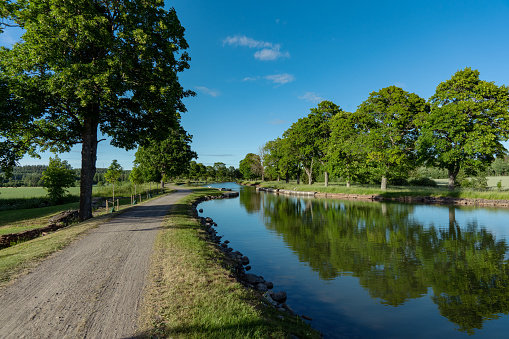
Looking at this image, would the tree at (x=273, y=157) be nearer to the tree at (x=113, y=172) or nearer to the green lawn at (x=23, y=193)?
the tree at (x=113, y=172)

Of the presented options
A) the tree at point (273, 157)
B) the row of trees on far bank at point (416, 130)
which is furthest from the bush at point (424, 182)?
the tree at point (273, 157)

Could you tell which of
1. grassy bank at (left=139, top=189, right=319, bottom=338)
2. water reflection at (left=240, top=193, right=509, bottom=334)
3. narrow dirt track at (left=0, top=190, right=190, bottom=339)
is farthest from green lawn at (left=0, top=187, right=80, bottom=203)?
water reflection at (left=240, top=193, right=509, bottom=334)

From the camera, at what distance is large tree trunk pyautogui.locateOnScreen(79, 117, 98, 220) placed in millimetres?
16047

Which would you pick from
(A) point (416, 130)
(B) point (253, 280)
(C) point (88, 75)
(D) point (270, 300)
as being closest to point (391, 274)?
(B) point (253, 280)

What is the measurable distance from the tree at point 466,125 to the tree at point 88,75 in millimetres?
33874

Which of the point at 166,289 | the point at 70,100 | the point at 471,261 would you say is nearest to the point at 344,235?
the point at 471,261

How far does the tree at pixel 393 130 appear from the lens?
3716cm

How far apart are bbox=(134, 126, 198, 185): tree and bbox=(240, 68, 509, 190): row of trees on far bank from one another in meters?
24.6

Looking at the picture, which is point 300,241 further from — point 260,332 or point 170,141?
point 170,141

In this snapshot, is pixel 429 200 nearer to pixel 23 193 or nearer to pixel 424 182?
pixel 424 182

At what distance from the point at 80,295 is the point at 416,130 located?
45.8 m

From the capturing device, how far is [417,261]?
36.4 feet

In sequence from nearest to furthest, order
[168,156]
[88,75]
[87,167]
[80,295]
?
[80,295]
[88,75]
[87,167]
[168,156]

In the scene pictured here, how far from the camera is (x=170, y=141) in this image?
48562mm
